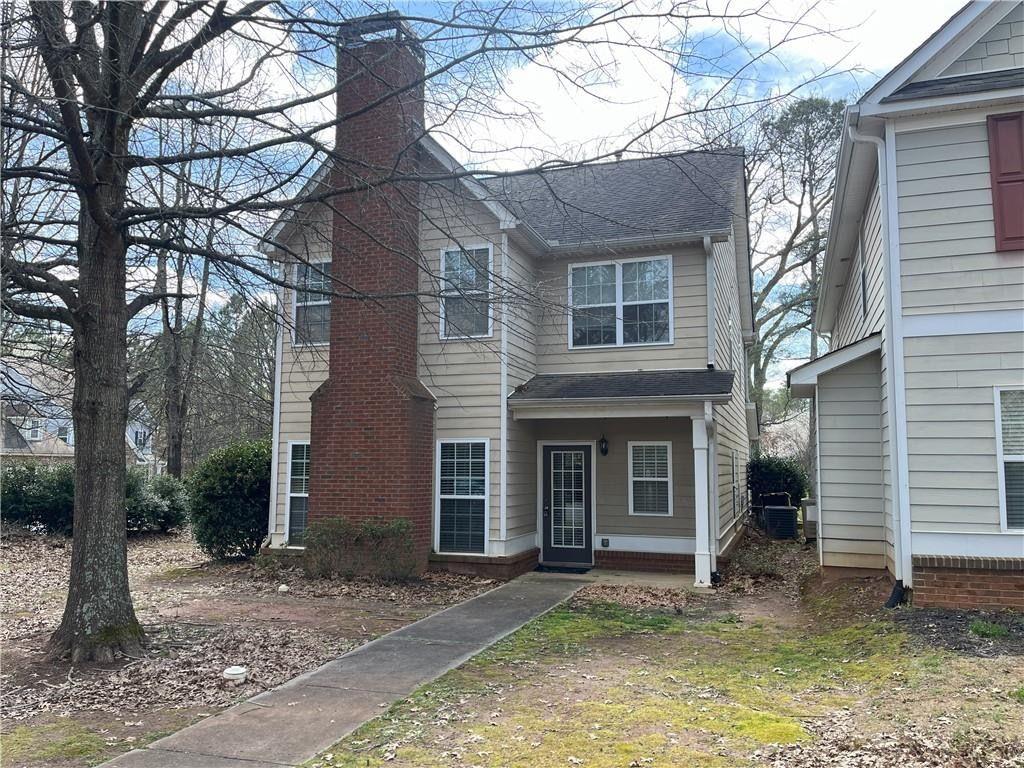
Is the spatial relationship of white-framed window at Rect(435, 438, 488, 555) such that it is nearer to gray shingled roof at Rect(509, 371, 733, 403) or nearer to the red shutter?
gray shingled roof at Rect(509, 371, 733, 403)

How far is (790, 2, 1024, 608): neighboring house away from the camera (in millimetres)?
7535

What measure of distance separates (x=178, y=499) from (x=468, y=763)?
53.1 feet

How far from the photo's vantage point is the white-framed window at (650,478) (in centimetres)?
1263

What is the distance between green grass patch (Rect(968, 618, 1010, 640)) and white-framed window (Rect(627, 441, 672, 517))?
6.14 meters

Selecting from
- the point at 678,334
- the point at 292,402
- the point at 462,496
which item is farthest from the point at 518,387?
the point at 292,402

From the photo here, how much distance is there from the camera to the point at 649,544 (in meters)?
12.6

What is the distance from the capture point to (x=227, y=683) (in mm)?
5910

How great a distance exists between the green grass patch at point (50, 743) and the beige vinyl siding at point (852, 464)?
844cm

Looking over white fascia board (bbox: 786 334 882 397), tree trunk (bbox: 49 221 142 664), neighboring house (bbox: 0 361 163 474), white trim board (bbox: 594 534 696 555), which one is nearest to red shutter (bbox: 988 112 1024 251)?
white fascia board (bbox: 786 334 882 397)

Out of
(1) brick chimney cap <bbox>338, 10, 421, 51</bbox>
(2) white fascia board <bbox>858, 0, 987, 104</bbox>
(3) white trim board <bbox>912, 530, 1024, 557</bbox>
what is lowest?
(3) white trim board <bbox>912, 530, 1024, 557</bbox>

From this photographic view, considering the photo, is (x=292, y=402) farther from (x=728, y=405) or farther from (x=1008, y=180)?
(x=1008, y=180)

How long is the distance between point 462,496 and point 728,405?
670cm

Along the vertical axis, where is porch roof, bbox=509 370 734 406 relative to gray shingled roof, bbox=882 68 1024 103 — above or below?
below

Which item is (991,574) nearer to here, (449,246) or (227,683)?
(227,683)
